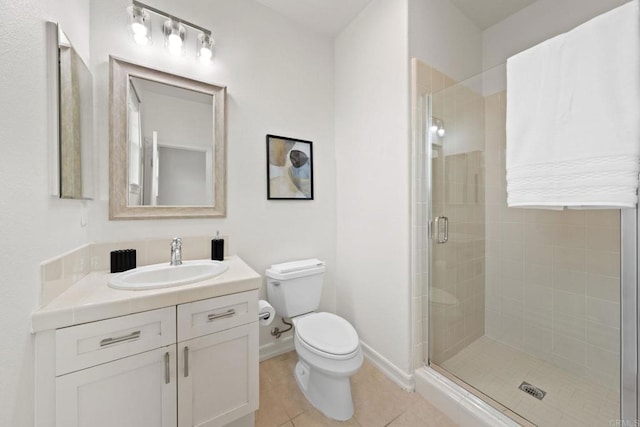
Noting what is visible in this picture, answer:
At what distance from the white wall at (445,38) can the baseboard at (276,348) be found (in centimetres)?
220

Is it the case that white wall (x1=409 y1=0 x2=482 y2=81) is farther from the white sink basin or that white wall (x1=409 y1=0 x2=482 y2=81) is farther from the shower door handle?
the white sink basin

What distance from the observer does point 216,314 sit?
1.07 m

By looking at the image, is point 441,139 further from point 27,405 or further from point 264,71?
point 27,405

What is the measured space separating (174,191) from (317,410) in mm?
1555

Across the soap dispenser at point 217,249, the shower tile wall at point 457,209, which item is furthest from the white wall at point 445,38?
the soap dispenser at point 217,249

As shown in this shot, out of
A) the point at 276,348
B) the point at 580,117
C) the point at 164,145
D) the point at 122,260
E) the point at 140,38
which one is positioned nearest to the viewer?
the point at 580,117

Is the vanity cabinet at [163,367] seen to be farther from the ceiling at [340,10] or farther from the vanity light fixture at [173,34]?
the ceiling at [340,10]

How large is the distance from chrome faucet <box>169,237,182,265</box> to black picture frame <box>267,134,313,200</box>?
0.67 meters

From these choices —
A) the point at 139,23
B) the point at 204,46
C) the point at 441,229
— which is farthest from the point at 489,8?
the point at 139,23

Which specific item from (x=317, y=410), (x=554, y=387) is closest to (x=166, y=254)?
(x=317, y=410)

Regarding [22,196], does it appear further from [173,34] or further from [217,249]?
[173,34]

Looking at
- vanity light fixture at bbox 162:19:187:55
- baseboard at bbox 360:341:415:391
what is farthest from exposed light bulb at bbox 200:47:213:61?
baseboard at bbox 360:341:415:391

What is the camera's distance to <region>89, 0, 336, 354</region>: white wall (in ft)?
4.32

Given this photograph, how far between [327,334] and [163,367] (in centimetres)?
84
